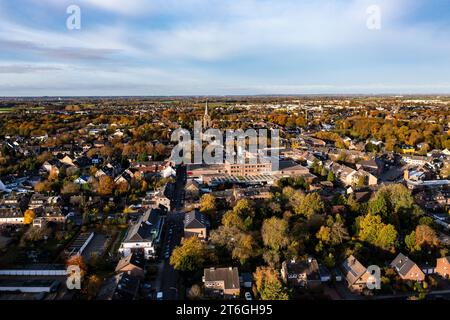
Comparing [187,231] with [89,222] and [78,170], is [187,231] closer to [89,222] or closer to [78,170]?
[89,222]

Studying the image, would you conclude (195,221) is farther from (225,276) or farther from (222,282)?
(222,282)

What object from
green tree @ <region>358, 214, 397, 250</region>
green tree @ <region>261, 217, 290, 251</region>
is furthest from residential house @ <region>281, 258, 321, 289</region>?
green tree @ <region>358, 214, 397, 250</region>

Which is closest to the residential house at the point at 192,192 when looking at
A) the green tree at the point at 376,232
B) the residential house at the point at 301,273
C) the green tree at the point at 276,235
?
the green tree at the point at 276,235

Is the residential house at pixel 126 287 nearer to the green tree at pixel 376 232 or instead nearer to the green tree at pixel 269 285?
the green tree at pixel 269 285

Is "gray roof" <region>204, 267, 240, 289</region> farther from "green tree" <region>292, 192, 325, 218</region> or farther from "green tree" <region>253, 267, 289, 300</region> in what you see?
"green tree" <region>292, 192, 325, 218</region>
